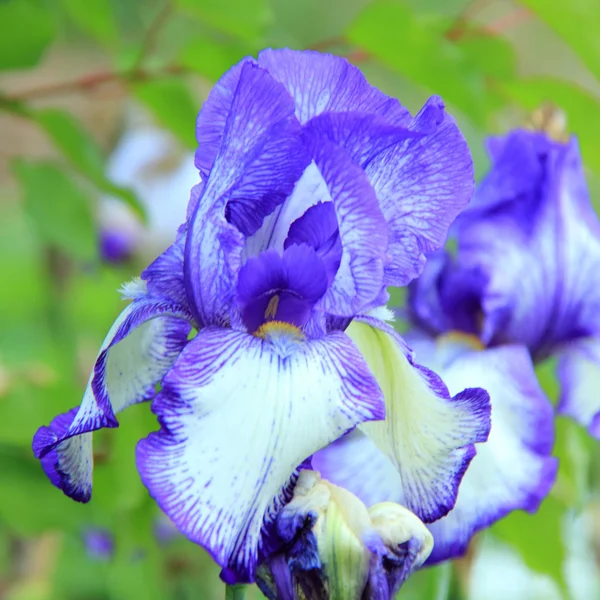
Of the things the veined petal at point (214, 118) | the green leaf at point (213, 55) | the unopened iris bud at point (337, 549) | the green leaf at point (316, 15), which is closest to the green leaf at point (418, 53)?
the green leaf at point (213, 55)

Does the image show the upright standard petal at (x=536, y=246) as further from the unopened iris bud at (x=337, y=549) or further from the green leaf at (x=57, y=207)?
the green leaf at (x=57, y=207)

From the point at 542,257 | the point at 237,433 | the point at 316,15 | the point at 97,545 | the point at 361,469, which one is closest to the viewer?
the point at 237,433

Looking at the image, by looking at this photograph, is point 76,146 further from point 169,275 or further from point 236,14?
point 169,275

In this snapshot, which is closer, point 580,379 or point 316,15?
point 580,379

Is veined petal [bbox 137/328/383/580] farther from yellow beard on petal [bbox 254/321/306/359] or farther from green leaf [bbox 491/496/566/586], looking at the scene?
green leaf [bbox 491/496/566/586]

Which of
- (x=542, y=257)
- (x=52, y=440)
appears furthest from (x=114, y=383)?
(x=542, y=257)

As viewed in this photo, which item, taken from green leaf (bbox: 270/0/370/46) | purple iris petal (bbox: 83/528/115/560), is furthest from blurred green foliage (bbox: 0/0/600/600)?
green leaf (bbox: 270/0/370/46)

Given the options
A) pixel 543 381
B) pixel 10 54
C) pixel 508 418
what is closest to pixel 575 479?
pixel 543 381
